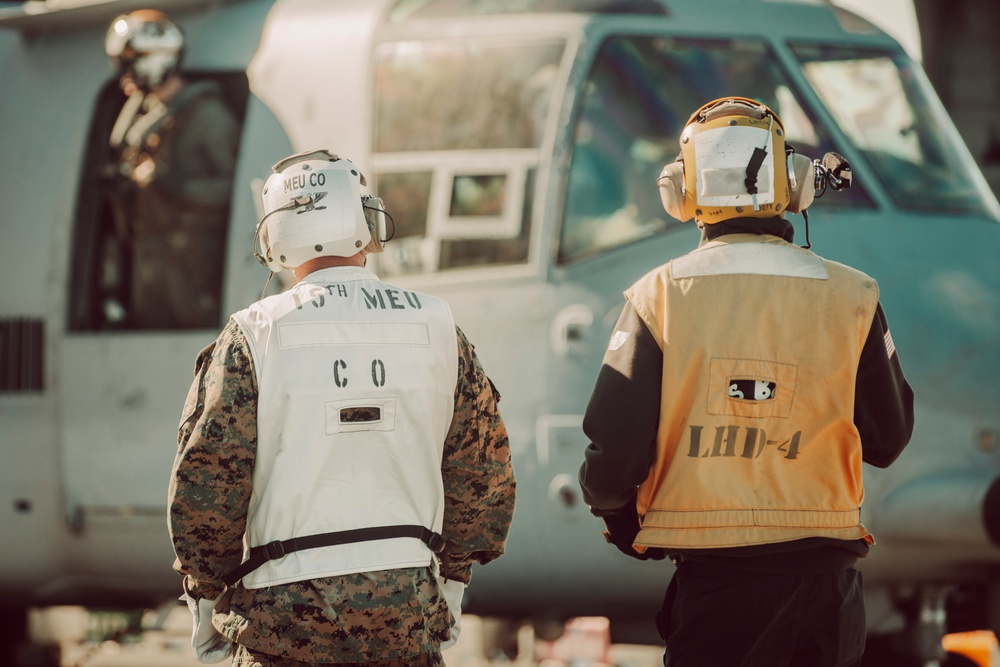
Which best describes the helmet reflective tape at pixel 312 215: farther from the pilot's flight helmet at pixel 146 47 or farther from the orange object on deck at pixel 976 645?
the orange object on deck at pixel 976 645

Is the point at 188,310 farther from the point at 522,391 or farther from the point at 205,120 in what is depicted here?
the point at 522,391

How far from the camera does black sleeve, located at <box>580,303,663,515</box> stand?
276cm

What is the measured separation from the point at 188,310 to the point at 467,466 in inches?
118

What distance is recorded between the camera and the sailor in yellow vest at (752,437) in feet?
8.96

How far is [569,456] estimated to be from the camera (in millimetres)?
4625

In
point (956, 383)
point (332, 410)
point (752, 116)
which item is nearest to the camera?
point (332, 410)

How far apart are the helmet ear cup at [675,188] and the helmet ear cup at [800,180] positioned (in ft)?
0.71

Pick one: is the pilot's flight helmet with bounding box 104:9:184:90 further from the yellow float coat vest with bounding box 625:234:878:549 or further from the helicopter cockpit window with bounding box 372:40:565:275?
the yellow float coat vest with bounding box 625:234:878:549

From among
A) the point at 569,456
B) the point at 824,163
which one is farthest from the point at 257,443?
the point at 569,456

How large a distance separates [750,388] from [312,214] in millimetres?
952

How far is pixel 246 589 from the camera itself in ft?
9.07

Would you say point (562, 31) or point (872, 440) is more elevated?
point (562, 31)

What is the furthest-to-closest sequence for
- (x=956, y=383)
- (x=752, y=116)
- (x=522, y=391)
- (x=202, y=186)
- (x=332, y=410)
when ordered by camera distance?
(x=202, y=186)
(x=522, y=391)
(x=956, y=383)
(x=752, y=116)
(x=332, y=410)

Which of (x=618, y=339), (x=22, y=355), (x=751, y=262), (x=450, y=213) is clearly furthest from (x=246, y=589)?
(x=22, y=355)
